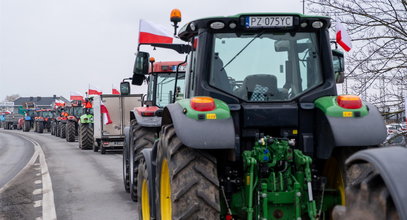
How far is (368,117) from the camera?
488 cm

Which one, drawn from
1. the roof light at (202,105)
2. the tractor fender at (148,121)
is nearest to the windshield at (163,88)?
the tractor fender at (148,121)

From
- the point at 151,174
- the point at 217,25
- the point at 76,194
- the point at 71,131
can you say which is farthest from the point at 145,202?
the point at 71,131

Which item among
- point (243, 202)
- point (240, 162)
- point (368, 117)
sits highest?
point (368, 117)

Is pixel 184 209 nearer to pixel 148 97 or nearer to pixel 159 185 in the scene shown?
pixel 159 185

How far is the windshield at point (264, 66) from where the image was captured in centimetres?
532

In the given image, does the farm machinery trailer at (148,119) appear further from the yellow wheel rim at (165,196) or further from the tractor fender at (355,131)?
the tractor fender at (355,131)

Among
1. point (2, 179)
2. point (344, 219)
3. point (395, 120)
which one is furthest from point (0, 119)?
point (344, 219)

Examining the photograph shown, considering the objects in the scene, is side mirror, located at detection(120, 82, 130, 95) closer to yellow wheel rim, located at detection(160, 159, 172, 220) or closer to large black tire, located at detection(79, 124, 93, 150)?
yellow wheel rim, located at detection(160, 159, 172, 220)

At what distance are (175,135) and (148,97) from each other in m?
6.60

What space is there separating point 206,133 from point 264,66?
107 centimetres

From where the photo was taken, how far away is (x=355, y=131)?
4.77 m

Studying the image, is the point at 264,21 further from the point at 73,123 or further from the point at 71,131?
the point at 73,123

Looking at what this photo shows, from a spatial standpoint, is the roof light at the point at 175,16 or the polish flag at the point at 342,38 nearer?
the polish flag at the point at 342,38

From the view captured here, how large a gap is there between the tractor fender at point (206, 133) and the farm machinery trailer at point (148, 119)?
3.77 metres
